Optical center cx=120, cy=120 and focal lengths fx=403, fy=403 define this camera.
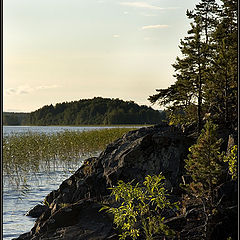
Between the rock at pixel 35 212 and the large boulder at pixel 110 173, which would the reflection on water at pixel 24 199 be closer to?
the rock at pixel 35 212

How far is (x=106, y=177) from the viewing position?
38.0ft

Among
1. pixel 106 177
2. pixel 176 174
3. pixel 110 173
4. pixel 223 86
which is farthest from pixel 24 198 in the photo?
pixel 223 86

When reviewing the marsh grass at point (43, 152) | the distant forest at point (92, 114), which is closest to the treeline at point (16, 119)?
the distant forest at point (92, 114)

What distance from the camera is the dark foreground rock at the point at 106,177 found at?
961 centimetres

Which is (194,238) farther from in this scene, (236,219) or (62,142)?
(62,142)

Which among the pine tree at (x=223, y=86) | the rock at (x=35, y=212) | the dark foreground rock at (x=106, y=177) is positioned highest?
the pine tree at (x=223, y=86)

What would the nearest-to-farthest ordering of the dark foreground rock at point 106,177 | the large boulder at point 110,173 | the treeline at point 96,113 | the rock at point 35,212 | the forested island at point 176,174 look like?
the forested island at point 176,174 < the dark foreground rock at point 106,177 < the large boulder at point 110,173 < the rock at point 35,212 < the treeline at point 96,113

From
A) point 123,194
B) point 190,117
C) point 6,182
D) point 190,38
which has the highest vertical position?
point 190,38

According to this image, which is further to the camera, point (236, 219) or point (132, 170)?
point (132, 170)

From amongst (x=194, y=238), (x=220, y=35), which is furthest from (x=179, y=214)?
(x=220, y=35)

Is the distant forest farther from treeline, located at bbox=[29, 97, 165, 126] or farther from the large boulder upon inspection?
the large boulder

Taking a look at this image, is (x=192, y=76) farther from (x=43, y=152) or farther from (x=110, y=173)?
(x=43, y=152)

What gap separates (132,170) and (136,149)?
642 mm

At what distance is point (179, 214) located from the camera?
29.9ft
